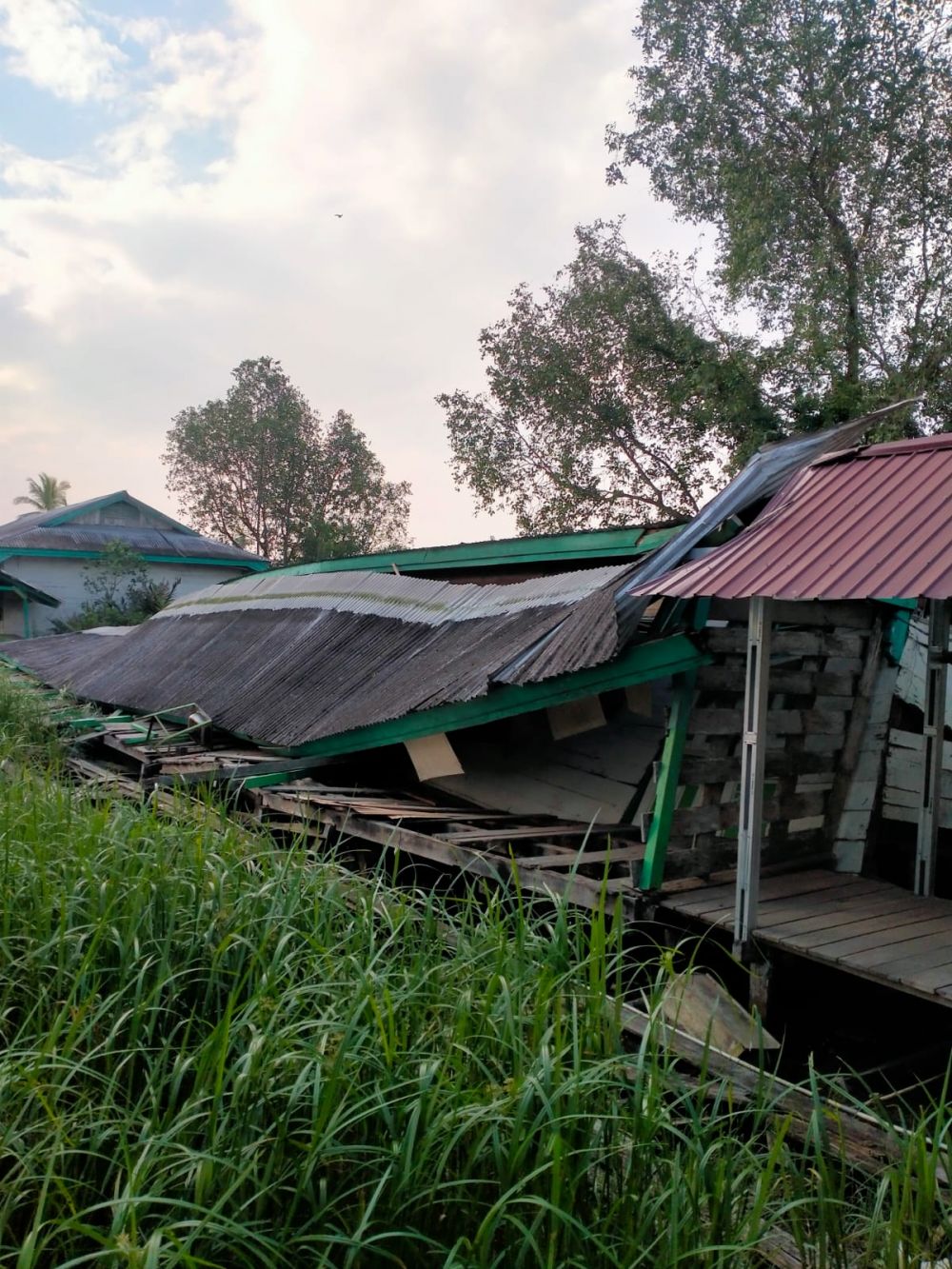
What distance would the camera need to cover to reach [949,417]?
1446 centimetres

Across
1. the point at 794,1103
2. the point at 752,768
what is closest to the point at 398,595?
the point at 752,768

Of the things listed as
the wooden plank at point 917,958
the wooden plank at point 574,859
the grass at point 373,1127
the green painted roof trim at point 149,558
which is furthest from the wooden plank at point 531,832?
the green painted roof trim at point 149,558

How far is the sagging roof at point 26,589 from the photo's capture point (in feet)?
79.5

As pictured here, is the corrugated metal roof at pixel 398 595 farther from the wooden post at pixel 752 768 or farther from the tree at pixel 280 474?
the tree at pixel 280 474

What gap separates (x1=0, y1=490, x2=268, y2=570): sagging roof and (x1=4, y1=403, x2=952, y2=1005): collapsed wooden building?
19.9m

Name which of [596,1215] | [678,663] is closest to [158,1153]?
[596,1215]

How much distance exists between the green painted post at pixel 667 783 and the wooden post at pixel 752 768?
1.26 feet

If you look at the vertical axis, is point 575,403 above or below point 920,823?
above

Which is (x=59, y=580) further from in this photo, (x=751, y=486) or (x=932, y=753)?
(x=932, y=753)

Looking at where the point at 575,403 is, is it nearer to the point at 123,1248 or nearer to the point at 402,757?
the point at 402,757

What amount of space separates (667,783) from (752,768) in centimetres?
45

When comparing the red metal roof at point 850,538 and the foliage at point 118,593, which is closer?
the red metal roof at point 850,538

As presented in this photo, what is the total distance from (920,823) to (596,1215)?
12.9 feet


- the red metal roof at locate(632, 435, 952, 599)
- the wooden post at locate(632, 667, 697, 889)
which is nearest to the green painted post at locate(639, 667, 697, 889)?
the wooden post at locate(632, 667, 697, 889)
